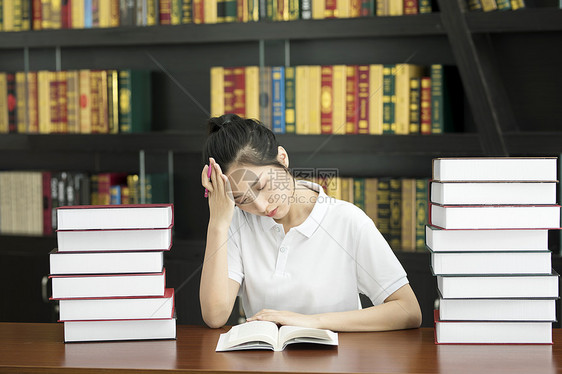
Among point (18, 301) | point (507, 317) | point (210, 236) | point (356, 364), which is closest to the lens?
point (356, 364)

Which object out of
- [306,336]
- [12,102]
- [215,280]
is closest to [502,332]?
[306,336]

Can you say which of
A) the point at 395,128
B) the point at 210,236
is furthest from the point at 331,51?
the point at 210,236

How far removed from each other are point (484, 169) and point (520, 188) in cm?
8

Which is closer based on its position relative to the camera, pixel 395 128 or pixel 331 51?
pixel 395 128

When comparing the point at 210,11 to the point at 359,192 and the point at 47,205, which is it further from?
the point at 47,205

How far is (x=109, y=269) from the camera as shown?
4.36 ft

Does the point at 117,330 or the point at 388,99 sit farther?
the point at 388,99

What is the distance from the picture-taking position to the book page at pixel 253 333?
1247 mm

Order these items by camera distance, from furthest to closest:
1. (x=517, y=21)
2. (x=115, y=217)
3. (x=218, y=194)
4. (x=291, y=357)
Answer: (x=517, y=21), (x=218, y=194), (x=115, y=217), (x=291, y=357)

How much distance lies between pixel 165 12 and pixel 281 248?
1286 millimetres

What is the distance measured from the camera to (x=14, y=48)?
104 inches

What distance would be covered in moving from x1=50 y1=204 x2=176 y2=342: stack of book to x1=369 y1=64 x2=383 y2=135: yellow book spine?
115 centimetres

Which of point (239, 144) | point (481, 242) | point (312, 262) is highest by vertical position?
point (239, 144)

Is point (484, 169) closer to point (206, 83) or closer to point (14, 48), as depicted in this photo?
point (206, 83)
